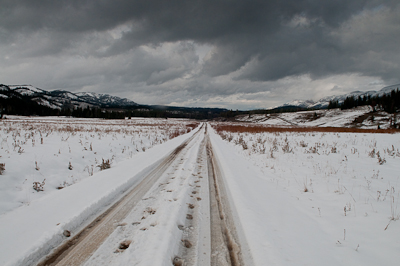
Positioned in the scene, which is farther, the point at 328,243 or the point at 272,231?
the point at 272,231

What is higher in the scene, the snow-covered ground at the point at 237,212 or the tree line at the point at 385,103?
the tree line at the point at 385,103

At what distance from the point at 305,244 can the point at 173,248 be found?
198cm

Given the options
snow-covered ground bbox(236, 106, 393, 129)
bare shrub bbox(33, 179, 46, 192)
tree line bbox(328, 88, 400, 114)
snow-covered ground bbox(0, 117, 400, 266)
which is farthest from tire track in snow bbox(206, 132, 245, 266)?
tree line bbox(328, 88, 400, 114)

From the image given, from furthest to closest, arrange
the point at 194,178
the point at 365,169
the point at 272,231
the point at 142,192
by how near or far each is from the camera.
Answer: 1. the point at 365,169
2. the point at 194,178
3. the point at 142,192
4. the point at 272,231

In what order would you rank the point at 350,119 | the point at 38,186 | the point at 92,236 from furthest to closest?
the point at 350,119, the point at 38,186, the point at 92,236

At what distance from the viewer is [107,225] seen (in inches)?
119

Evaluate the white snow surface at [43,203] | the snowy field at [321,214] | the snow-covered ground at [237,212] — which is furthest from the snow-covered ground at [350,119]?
the white snow surface at [43,203]

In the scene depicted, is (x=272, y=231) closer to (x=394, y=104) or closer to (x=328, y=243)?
(x=328, y=243)

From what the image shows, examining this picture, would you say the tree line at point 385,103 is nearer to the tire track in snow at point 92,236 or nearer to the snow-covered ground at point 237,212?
the snow-covered ground at point 237,212

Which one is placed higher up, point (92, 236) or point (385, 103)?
point (385, 103)

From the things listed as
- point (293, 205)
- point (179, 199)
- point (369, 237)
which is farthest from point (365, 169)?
point (179, 199)

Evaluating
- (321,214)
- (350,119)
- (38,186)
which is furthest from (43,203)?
(350,119)

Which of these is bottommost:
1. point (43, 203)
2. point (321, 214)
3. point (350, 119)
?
point (321, 214)

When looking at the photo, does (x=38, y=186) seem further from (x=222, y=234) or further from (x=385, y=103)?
(x=385, y=103)
